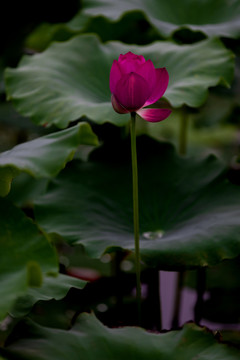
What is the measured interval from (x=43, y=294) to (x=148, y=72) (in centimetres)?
41

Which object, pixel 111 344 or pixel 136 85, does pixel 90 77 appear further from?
pixel 111 344

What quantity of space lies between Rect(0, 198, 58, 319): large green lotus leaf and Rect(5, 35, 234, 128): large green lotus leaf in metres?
0.36

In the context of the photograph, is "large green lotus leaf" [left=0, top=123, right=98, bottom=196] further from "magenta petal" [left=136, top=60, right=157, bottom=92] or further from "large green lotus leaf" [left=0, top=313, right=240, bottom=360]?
"large green lotus leaf" [left=0, top=313, right=240, bottom=360]

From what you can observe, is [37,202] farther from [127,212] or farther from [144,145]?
[144,145]

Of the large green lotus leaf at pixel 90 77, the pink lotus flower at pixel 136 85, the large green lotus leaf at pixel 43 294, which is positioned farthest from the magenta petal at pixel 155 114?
the large green lotus leaf at pixel 43 294

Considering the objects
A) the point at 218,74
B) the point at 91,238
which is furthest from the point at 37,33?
the point at 91,238

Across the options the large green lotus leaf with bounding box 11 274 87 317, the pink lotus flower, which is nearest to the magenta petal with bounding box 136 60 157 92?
the pink lotus flower

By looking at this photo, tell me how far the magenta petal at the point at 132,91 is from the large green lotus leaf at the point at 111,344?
343 millimetres

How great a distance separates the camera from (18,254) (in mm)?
763

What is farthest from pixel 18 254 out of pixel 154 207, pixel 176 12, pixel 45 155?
pixel 176 12

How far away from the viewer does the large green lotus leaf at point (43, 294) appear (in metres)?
0.92

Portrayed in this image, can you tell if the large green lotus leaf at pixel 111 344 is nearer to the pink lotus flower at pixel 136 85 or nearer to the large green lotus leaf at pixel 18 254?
the large green lotus leaf at pixel 18 254

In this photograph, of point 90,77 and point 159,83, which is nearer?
point 159,83

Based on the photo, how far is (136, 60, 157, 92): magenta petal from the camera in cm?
86
